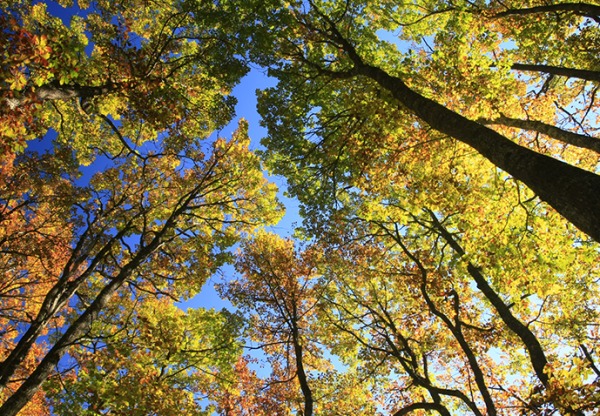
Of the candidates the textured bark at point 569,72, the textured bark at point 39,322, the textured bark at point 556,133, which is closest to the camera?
the textured bark at point 39,322

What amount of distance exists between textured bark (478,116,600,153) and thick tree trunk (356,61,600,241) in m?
3.79

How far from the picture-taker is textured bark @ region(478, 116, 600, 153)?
6.50 m

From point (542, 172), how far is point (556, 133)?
540cm

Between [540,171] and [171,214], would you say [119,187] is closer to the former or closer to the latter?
[171,214]

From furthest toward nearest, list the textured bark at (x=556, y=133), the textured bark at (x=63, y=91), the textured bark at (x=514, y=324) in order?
the textured bark at (x=514, y=324), the textured bark at (x=556, y=133), the textured bark at (x=63, y=91)

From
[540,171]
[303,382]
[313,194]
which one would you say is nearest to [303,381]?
[303,382]

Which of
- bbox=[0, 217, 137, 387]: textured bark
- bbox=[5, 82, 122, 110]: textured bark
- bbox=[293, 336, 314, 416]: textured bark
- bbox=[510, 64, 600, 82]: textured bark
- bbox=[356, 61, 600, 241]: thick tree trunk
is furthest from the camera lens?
bbox=[293, 336, 314, 416]: textured bark

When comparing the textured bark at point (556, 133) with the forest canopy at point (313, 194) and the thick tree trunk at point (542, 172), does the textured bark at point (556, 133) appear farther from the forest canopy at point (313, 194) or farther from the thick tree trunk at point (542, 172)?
the thick tree trunk at point (542, 172)

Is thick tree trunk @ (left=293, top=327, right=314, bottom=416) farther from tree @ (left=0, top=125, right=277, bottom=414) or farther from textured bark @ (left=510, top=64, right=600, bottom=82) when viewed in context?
textured bark @ (left=510, top=64, right=600, bottom=82)

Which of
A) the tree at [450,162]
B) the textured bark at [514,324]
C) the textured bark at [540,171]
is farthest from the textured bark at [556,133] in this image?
the textured bark at [540,171]

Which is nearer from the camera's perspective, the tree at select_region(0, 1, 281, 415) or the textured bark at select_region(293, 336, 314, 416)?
the tree at select_region(0, 1, 281, 415)

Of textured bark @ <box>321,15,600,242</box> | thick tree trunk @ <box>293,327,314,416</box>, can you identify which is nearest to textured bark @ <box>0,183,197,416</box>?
thick tree trunk @ <box>293,327,314,416</box>

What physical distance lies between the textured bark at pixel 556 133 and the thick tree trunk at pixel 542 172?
12.4 feet

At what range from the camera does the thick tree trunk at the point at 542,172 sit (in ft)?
8.91
